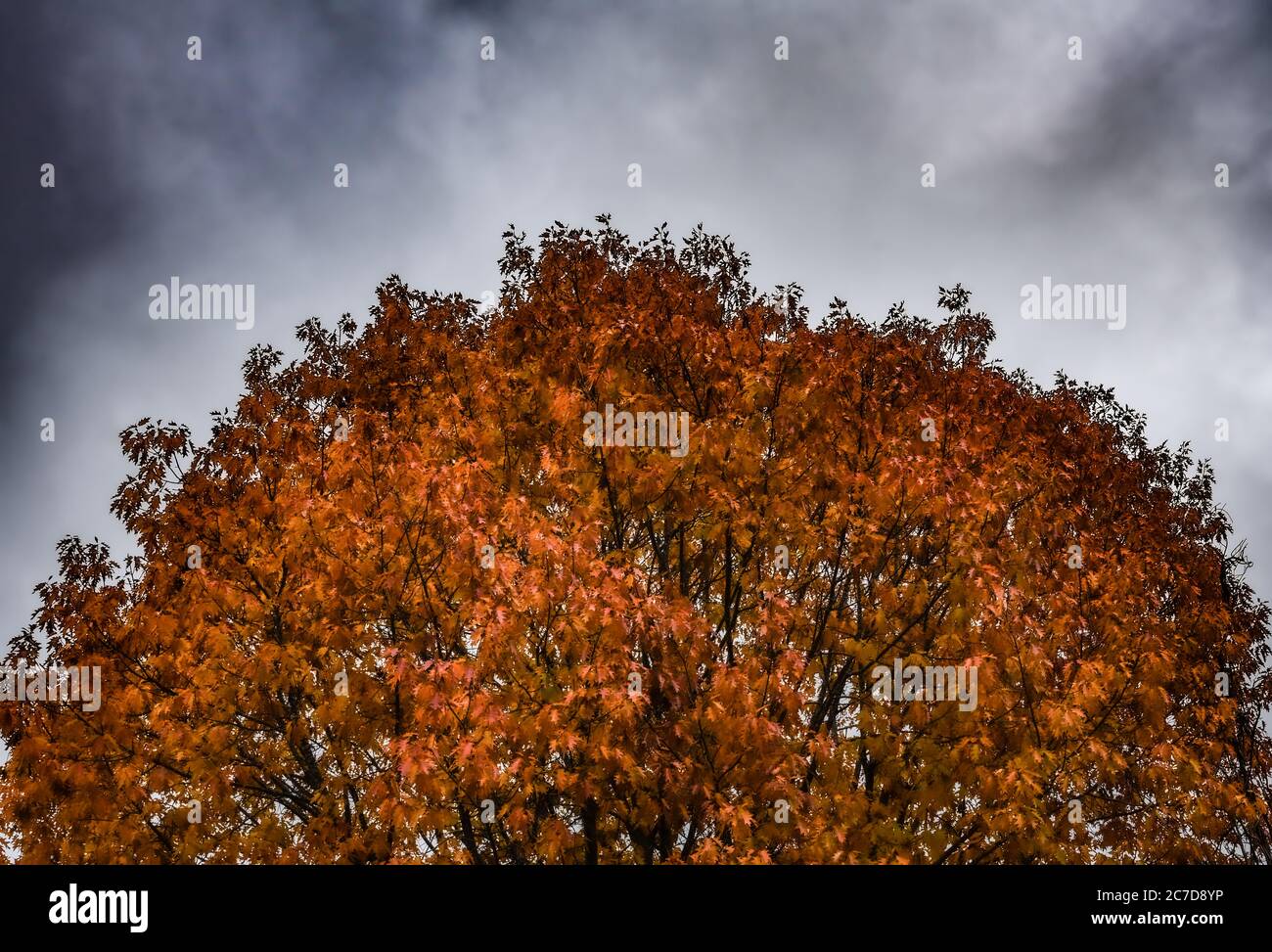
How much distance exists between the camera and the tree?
969cm

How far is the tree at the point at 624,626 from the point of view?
9.69 meters

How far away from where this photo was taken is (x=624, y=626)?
30.3ft

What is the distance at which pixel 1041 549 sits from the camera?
12383 mm

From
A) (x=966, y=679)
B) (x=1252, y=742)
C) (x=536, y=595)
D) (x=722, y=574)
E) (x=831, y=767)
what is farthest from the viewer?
(x=1252, y=742)

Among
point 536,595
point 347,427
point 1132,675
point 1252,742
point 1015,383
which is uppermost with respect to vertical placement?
point 1015,383

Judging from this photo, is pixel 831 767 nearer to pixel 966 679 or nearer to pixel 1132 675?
pixel 966 679

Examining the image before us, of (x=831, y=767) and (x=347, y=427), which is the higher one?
(x=347, y=427)

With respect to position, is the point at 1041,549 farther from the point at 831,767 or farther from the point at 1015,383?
the point at 1015,383

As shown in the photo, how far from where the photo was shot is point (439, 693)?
878 centimetres
